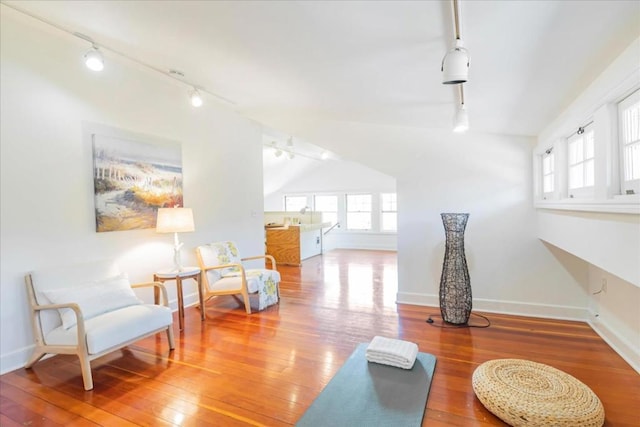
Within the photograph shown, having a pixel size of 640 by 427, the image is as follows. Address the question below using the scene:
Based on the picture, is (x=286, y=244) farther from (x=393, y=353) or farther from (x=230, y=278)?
(x=393, y=353)

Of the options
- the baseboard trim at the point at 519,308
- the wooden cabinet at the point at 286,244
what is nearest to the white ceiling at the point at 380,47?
the baseboard trim at the point at 519,308

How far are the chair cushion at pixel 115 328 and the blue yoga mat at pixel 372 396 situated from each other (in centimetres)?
154

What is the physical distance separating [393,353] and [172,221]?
2.61m

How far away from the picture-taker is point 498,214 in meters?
3.71

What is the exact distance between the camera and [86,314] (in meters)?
2.53

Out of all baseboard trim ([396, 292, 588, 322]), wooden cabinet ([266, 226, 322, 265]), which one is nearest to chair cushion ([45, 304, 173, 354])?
baseboard trim ([396, 292, 588, 322])

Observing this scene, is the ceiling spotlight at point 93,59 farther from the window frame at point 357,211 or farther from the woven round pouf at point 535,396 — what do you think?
the window frame at point 357,211

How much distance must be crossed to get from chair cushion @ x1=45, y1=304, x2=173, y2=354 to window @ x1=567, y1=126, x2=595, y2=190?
11.8ft

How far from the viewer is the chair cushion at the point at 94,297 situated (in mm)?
2492

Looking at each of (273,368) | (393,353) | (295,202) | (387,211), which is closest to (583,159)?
(393,353)

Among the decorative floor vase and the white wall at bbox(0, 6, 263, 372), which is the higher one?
the white wall at bbox(0, 6, 263, 372)

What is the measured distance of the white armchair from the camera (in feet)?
Result: 7.48

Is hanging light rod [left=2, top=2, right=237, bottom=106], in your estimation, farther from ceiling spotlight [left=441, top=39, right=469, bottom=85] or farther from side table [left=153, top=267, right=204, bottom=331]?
ceiling spotlight [left=441, top=39, right=469, bottom=85]

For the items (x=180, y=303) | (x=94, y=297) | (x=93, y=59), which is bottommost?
(x=180, y=303)
